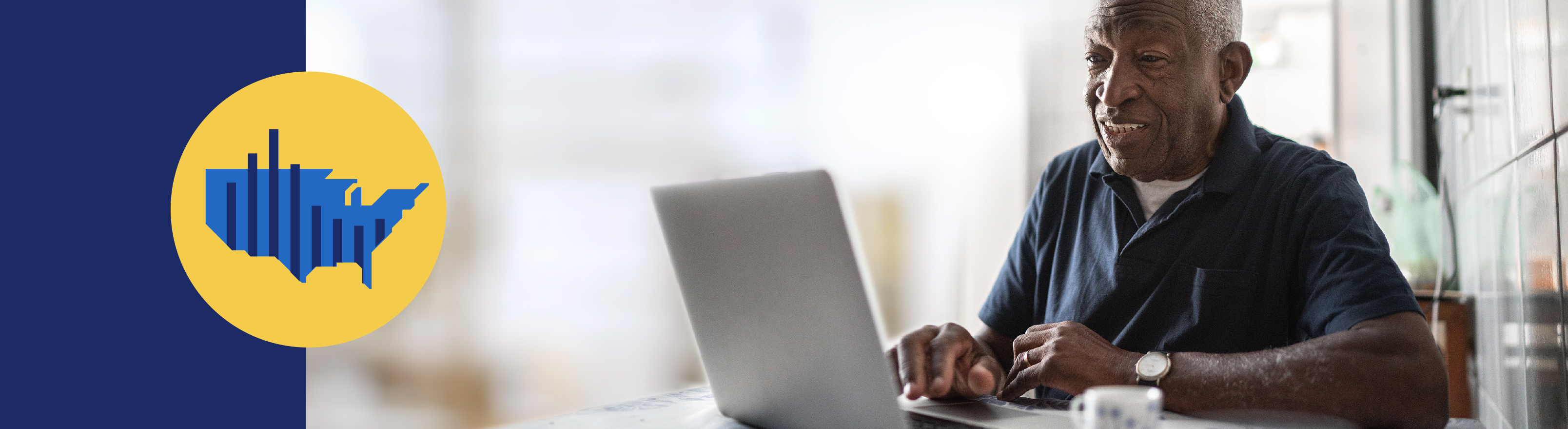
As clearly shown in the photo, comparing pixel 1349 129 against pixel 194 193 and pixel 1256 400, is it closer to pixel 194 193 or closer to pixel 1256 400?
pixel 1256 400

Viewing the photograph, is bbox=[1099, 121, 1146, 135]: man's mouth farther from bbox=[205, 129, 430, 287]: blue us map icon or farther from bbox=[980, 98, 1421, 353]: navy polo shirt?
bbox=[205, 129, 430, 287]: blue us map icon

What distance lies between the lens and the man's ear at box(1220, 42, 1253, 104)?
1211 mm

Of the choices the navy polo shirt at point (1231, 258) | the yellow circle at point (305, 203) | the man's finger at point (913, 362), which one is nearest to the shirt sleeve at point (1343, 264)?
the navy polo shirt at point (1231, 258)

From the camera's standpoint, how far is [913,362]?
99cm

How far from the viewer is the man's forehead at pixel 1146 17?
1145 millimetres

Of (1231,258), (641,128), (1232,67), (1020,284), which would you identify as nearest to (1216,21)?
(1232,67)

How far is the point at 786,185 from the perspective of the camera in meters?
0.70

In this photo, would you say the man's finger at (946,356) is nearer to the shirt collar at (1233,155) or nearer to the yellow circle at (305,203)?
the shirt collar at (1233,155)

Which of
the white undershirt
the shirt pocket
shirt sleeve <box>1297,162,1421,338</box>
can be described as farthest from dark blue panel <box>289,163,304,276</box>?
shirt sleeve <box>1297,162,1421,338</box>

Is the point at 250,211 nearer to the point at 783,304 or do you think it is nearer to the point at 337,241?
Answer: the point at 337,241

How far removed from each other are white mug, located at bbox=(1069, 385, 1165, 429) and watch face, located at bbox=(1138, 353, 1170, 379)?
12.9 inches

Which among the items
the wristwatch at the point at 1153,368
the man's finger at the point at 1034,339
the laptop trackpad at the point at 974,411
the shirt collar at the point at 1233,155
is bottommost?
the laptop trackpad at the point at 974,411

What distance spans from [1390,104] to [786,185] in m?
2.86

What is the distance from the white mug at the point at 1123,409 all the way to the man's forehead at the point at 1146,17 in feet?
2.20
